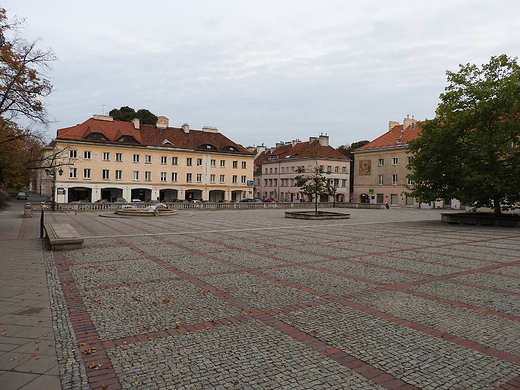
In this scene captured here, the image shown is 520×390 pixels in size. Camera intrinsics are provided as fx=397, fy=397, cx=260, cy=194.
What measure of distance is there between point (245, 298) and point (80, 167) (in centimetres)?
5336

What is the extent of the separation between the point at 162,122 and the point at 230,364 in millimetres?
64931

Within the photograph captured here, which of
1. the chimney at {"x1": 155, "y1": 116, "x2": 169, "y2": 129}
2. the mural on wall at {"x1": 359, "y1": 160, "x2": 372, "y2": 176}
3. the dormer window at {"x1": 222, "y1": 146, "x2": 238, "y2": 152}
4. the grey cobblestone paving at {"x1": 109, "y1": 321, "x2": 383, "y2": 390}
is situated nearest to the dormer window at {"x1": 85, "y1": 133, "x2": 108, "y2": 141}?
the chimney at {"x1": 155, "y1": 116, "x2": 169, "y2": 129}

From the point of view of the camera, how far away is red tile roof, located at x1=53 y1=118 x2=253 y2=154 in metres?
56.2

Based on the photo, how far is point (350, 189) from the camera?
86.3 metres

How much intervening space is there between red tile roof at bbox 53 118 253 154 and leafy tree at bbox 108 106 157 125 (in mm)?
12430

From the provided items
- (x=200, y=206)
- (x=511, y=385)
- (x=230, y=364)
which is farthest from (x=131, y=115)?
(x=511, y=385)

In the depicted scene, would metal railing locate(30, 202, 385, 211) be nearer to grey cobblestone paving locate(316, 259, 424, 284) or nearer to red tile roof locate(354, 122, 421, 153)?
red tile roof locate(354, 122, 421, 153)

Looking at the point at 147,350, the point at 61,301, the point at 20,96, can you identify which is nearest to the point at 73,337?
the point at 147,350

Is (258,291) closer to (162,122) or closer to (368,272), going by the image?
(368,272)

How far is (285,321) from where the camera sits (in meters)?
6.44

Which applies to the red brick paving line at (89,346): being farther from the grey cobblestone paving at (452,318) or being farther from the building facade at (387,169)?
the building facade at (387,169)

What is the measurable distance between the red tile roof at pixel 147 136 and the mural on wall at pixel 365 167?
21641 millimetres

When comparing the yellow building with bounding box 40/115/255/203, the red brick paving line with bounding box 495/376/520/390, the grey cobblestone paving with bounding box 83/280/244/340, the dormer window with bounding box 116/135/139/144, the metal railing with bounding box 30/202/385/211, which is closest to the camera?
the red brick paving line with bounding box 495/376/520/390

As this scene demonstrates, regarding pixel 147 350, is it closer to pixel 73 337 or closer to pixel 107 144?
pixel 73 337
